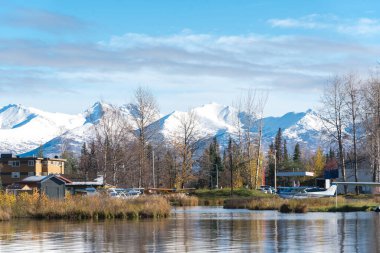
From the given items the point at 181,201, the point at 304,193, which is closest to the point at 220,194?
the point at 181,201

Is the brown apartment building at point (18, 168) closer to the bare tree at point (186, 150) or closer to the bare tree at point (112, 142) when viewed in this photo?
the bare tree at point (112, 142)

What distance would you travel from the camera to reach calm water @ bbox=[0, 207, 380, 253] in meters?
27.1

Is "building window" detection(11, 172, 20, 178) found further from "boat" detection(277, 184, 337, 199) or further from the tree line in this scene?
"boat" detection(277, 184, 337, 199)

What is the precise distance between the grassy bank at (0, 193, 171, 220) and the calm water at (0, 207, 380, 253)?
5.32m

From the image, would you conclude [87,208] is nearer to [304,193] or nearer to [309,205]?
[309,205]

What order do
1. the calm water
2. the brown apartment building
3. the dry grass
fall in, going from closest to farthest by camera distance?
the calm water, the dry grass, the brown apartment building

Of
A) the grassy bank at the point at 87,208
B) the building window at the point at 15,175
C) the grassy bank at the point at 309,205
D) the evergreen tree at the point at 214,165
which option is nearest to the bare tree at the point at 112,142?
the building window at the point at 15,175

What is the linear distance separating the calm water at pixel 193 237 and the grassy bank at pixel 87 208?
5322 millimetres

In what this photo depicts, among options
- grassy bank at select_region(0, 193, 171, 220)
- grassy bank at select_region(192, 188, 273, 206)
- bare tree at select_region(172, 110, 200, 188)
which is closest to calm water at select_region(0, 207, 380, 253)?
grassy bank at select_region(0, 193, 171, 220)

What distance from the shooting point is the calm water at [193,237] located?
1067 inches

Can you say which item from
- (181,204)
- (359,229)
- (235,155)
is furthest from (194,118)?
(359,229)

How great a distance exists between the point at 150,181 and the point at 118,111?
14.5m

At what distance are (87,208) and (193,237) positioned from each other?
18.0 m

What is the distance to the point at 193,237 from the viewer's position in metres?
A: 32.2
